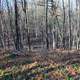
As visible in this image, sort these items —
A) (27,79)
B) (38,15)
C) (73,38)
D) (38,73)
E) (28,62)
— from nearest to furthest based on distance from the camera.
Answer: (27,79) < (38,73) < (28,62) < (73,38) < (38,15)

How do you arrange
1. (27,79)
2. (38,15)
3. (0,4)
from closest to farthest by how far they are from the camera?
(27,79) < (0,4) < (38,15)

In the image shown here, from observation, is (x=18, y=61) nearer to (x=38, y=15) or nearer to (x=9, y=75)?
(x=9, y=75)

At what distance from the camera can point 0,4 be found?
37.7 meters

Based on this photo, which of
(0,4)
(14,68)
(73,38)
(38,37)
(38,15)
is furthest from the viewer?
(38,15)

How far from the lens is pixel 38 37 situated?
226 ft

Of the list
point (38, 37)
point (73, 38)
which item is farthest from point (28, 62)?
point (38, 37)

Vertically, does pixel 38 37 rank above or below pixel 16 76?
below

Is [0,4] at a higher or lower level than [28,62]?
higher

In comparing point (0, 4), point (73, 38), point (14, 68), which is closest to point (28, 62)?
point (14, 68)

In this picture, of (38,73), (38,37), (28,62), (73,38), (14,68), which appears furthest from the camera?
(38,37)

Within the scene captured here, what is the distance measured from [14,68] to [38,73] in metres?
1.44

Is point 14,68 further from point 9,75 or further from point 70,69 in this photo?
point 70,69

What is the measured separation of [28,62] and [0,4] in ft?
83.3

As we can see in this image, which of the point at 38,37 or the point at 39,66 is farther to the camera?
the point at 38,37
